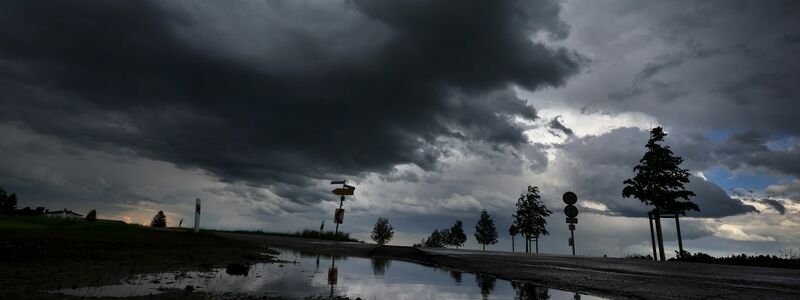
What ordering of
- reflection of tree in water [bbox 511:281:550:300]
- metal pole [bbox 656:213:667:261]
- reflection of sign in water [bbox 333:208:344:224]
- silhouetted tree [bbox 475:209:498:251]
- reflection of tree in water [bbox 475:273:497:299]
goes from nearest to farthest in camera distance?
1. reflection of tree in water [bbox 511:281:550:300]
2. reflection of tree in water [bbox 475:273:497:299]
3. metal pole [bbox 656:213:667:261]
4. reflection of sign in water [bbox 333:208:344:224]
5. silhouetted tree [bbox 475:209:498:251]

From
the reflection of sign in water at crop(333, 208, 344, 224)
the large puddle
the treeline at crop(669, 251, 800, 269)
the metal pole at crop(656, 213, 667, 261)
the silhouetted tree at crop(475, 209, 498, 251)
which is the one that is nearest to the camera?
the large puddle

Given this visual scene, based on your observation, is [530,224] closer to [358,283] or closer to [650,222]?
[650,222]

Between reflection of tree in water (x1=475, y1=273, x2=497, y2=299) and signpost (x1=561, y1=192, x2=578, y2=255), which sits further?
signpost (x1=561, y1=192, x2=578, y2=255)

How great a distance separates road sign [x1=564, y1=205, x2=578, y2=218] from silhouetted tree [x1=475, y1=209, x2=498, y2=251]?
49790 millimetres

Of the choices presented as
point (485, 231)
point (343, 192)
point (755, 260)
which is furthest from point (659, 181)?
point (485, 231)

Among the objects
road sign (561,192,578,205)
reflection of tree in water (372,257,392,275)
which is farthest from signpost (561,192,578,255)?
reflection of tree in water (372,257,392,275)

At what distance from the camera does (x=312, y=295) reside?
4.13 metres

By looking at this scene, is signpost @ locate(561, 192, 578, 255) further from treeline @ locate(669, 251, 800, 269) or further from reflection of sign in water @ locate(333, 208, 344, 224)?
reflection of sign in water @ locate(333, 208, 344, 224)

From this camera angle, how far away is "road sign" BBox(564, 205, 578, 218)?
2144cm

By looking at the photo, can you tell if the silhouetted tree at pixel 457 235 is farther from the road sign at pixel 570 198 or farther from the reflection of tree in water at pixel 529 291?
the reflection of tree in water at pixel 529 291

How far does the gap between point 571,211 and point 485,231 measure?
5052cm

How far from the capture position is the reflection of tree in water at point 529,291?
180 inches

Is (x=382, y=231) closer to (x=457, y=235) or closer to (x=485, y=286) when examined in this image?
(x=457, y=235)

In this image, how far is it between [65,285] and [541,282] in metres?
5.63
